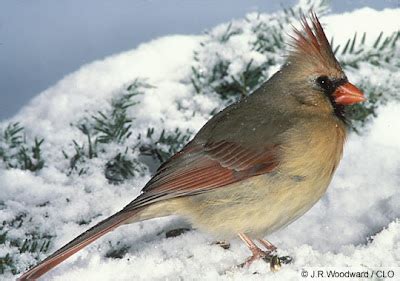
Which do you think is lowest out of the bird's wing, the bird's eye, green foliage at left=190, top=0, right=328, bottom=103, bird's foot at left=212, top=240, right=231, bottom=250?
bird's foot at left=212, top=240, right=231, bottom=250

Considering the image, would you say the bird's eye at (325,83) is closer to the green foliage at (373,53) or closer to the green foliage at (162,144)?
the green foliage at (162,144)

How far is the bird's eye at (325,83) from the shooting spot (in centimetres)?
364

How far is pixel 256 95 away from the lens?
3789 mm

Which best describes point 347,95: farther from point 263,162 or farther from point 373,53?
point 373,53

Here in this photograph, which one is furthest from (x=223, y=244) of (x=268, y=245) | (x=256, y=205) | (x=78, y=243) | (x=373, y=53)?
(x=373, y=53)

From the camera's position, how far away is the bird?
11.1 feet

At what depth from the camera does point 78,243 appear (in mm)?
3309

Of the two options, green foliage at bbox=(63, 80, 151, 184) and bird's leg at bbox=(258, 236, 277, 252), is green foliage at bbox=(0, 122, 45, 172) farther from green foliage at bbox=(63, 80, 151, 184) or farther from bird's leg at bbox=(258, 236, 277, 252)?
bird's leg at bbox=(258, 236, 277, 252)

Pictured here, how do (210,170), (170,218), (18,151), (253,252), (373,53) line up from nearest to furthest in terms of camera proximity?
(253,252)
(210,170)
(170,218)
(18,151)
(373,53)

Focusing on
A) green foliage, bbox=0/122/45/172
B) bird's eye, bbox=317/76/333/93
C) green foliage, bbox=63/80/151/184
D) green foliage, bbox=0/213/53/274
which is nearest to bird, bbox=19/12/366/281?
bird's eye, bbox=317/76/333/93

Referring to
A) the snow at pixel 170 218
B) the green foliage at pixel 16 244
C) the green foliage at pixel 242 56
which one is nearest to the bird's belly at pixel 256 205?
the snow at pixel 170 218

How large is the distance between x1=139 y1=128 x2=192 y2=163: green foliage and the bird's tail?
0.92m

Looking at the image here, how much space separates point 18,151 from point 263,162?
4.77 ft

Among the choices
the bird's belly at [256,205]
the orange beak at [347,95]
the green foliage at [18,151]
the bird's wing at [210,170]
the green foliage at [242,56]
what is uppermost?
the green foliage at [242,56]
